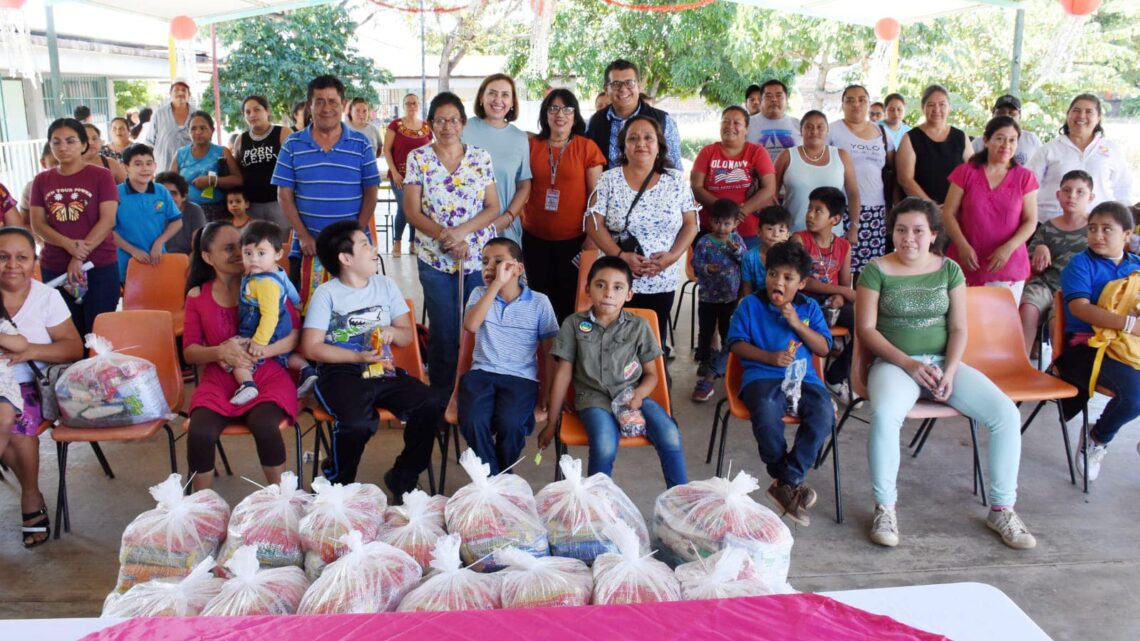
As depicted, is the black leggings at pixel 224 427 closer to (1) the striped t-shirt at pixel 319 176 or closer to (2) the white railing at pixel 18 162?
(1) the striped t-shirt at pixel 319 176

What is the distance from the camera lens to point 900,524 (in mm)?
3328

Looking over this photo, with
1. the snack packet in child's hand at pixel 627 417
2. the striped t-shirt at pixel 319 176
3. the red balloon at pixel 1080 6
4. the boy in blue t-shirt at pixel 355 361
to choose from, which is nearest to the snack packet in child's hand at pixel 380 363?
the boy in blue t-shirt at pixel 355 361

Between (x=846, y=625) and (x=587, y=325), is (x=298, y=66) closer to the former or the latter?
(x=587, y=325)

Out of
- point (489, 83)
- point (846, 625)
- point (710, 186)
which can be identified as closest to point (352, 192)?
point (489, 83)

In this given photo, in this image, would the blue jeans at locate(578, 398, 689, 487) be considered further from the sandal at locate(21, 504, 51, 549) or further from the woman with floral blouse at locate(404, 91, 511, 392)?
the sandal at locate(21, 504, 51, 549)

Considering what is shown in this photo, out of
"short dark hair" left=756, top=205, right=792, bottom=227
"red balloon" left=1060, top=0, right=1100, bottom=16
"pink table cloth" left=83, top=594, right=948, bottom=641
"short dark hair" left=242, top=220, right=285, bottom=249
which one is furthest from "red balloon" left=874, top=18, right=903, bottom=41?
"pink table cloth" left=83, top=594, right=948, bottom=641

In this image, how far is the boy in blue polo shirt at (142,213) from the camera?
4637mm

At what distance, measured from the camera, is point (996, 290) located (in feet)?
12.5

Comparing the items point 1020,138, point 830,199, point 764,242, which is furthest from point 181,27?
point 1020,138

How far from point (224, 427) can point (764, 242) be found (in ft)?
8.59

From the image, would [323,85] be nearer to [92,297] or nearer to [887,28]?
[92,297]

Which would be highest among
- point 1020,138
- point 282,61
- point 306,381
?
point 282,61

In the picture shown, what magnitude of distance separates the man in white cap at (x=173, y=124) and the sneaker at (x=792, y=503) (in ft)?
16.3

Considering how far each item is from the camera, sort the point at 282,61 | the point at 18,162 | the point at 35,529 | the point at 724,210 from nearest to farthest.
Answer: the point at 35,529 → the point at 724,210 → the point at 18,162 → the point at 282,61
